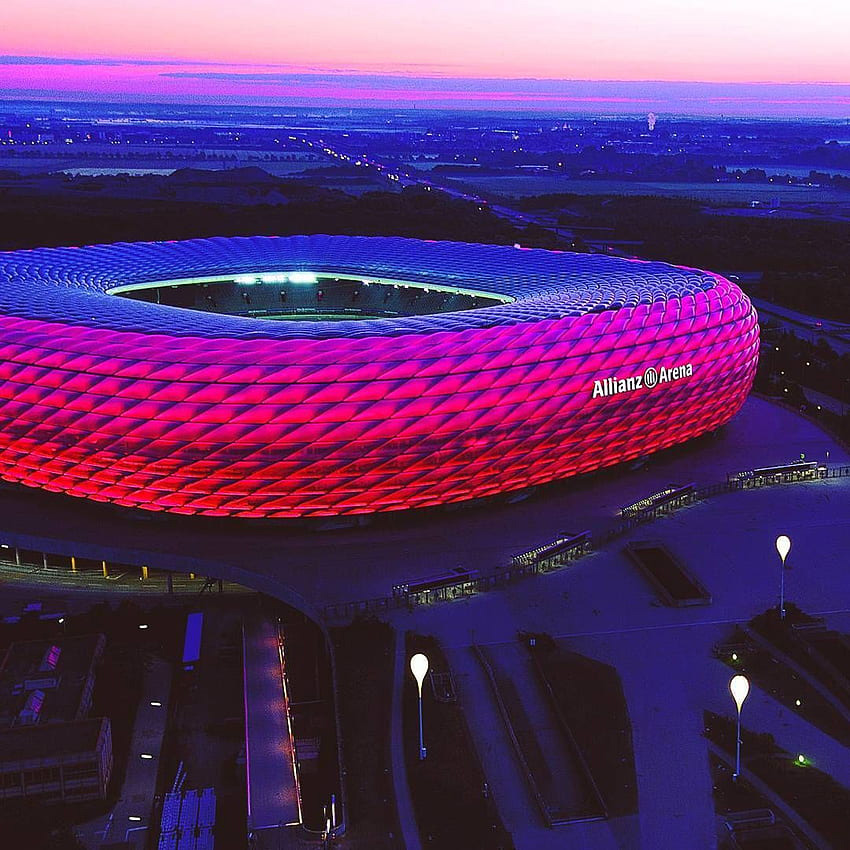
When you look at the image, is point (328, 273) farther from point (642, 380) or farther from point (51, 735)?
point (51, 735)

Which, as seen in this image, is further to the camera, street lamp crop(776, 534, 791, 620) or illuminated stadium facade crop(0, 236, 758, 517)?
illuminated stadium facade crop(0, 236, 758, 517)

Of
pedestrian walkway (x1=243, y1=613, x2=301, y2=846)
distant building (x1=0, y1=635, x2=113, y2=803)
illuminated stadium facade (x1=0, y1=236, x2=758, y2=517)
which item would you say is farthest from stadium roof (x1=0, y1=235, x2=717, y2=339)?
distant building (x1=0, y1=635, x2=113, y2=803)

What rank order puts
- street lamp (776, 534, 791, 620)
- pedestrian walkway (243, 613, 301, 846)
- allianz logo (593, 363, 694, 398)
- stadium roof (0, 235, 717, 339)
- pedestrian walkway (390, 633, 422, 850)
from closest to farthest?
pedestrian walkway (390, 633, 422, 850) < pedestrian walkway (243, 613, 301, 846) < street lamp (776, 534, 791, 620) < allianz logo (593, 363, 694, 398) < stadium roof (0, 235, 717, 339)

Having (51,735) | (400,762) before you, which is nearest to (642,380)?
(400,762)

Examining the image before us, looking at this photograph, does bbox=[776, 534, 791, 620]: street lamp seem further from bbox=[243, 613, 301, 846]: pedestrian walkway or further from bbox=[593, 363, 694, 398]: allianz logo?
bbox=[243, 613, 301, 846]: pedestrian walkway

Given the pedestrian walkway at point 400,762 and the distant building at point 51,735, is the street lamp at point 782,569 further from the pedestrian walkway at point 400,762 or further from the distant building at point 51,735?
the distant building at point 51,735

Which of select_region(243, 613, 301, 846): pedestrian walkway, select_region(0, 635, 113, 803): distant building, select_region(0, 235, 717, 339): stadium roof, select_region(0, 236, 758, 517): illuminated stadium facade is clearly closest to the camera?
select_region(243, 613, 301, 846): pedestrian walkway

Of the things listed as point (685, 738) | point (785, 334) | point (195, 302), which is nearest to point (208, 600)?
point (685, 738)

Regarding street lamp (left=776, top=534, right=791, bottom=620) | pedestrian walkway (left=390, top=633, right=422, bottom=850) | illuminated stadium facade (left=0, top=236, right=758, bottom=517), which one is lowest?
pedestrian walkway (left=390, top=633, right=422, bottom=850)
